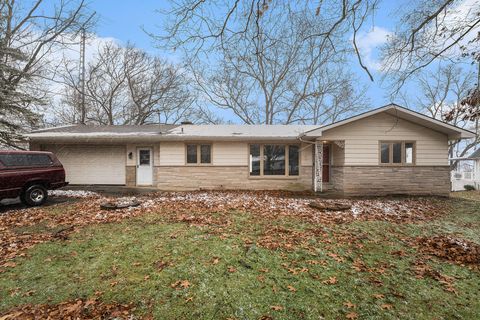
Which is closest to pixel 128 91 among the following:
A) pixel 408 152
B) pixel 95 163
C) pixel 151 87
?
pixel 151 87

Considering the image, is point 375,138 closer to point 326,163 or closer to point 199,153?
point 326,163

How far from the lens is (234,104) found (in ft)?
85.8

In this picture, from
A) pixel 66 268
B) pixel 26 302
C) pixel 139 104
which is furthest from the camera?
pixel 139 104

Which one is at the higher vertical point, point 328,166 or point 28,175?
point 328,166

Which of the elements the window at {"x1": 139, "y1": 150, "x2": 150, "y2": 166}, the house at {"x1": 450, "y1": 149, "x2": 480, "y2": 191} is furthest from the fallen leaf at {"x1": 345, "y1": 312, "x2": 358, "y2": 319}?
the house at {"x1": 450, "y1": 149, "x2": 480, "y2": 191}

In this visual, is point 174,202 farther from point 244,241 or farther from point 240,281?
point 240,281

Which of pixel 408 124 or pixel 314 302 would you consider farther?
pixel 408 124

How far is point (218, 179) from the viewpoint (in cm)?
1327

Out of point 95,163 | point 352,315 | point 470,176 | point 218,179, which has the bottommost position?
point 352,315

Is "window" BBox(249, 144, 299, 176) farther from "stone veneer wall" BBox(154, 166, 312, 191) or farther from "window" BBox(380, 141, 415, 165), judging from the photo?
"window" BBox(380, 141, 415, 165)

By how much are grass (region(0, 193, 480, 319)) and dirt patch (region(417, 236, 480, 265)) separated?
0.34 m

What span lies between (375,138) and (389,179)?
6.90 feet

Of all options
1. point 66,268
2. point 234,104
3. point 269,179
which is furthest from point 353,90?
point 66,268

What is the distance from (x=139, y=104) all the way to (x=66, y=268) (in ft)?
77.8
